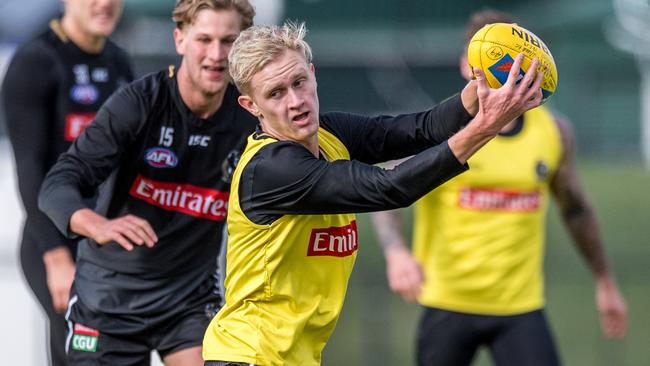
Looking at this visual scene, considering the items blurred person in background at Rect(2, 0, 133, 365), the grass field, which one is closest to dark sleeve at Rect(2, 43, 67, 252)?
blurred person in background at Rect(2, 0, 133, 365)

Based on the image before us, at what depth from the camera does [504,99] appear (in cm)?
371

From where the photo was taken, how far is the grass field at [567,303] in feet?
34.9

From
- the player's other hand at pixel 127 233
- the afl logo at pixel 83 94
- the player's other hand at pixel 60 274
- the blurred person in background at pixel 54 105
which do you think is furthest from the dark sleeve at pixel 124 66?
the player's other hand at pixel 127 233

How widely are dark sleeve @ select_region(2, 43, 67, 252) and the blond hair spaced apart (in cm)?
109

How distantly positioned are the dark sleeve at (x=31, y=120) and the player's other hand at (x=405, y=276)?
1.61 metres

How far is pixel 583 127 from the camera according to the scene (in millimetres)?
16484

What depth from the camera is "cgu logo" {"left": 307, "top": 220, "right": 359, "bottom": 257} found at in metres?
4.26

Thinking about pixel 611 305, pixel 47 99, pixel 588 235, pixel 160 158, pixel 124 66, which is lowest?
pixel 611 305

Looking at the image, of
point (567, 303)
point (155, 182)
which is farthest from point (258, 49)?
point (567, 303)

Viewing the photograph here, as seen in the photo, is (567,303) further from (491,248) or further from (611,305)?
(491,248)

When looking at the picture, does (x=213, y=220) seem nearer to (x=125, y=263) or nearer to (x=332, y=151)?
(x=125, y=263)

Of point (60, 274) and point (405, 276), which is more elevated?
point (60, 274)

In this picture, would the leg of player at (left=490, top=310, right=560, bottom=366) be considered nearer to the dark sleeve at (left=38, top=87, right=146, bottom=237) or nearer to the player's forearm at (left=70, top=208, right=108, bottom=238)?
the dark sleeve at (left=38, top=87, right=146, bottom=237)

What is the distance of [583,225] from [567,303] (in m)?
4.71
